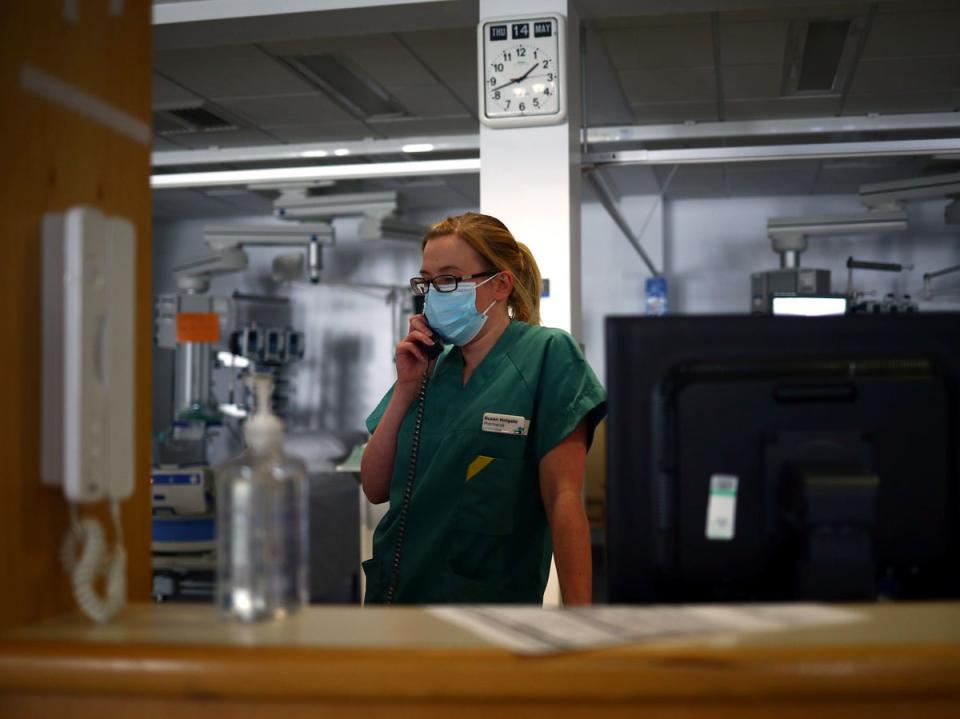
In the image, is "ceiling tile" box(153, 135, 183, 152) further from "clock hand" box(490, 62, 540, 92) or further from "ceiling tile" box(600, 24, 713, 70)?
"clock hand" box(490, 62, 540, 92)

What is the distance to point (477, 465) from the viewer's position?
5.59 ft

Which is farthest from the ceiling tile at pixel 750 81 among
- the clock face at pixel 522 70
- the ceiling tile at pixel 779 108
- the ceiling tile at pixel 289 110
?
the ceiling tile at pixel 289 110

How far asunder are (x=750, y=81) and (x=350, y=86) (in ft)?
7.33

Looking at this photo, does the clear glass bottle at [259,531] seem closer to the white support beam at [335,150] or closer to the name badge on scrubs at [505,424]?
the name badge on scrubs at [505,424]

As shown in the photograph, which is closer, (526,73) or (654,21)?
(526,73)

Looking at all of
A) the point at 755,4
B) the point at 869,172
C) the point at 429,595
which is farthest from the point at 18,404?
the point at 869,172

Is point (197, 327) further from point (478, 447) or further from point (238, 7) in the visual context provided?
point (478, 447)

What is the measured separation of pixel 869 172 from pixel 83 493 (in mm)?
7386

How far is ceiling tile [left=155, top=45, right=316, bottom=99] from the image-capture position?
187 inches

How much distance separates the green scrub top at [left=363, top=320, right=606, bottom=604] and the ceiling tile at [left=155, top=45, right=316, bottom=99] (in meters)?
3.42

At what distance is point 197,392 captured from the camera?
22.9 feet

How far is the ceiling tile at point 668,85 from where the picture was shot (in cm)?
519

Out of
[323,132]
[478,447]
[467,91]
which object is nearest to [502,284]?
[478,447]

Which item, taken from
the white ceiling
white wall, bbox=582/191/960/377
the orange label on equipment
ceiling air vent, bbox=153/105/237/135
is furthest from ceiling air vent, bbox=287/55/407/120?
white wall, bbox=582/191/960/377
